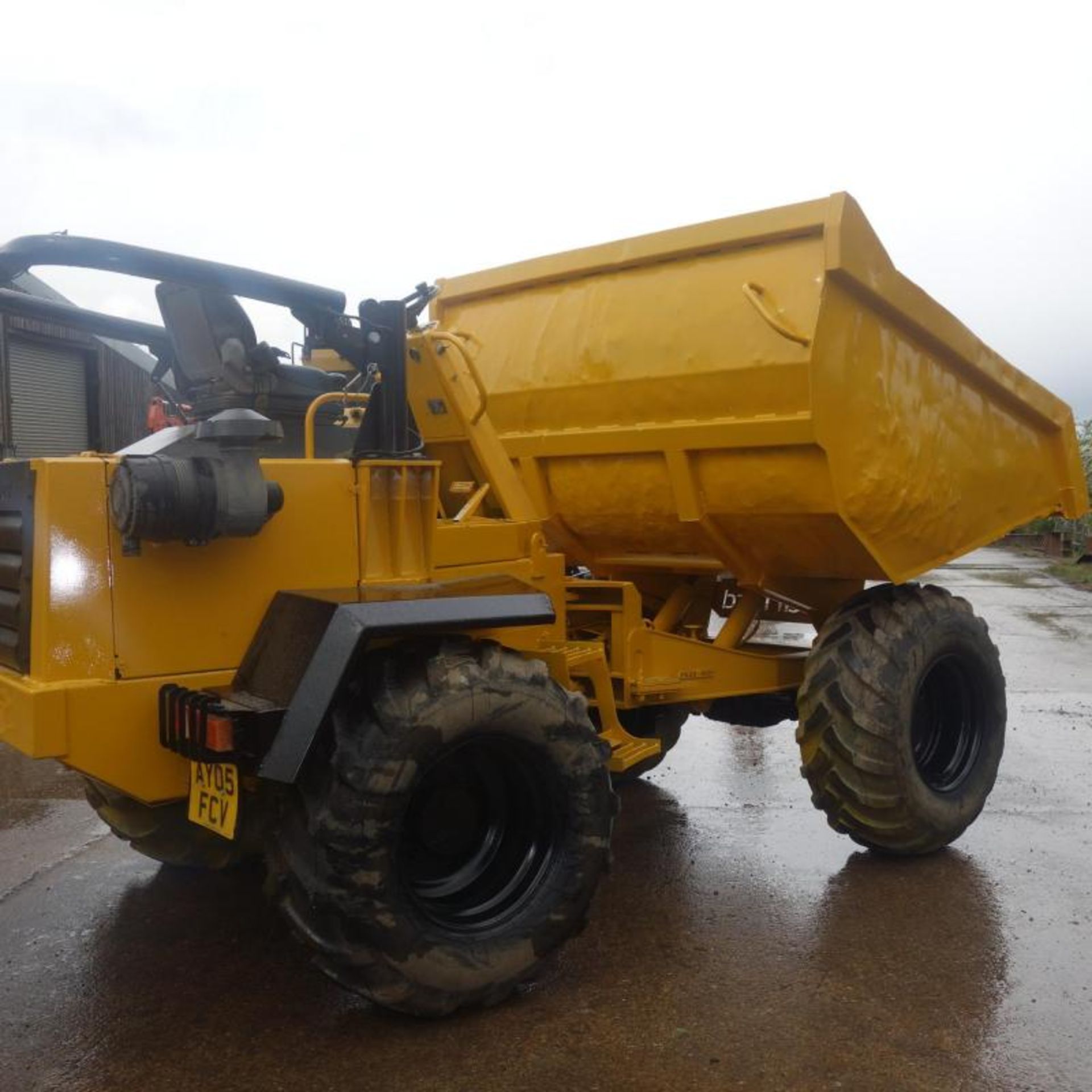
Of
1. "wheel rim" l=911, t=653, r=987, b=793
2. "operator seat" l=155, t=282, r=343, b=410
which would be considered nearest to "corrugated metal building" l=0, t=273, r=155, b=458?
"operator seat" l=155, t=282, r=343, b=410

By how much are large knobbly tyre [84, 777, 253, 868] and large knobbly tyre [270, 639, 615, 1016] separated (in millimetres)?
888

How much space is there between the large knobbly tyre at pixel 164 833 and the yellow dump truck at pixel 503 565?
0.02 metres

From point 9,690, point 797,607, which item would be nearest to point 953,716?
point 797,607

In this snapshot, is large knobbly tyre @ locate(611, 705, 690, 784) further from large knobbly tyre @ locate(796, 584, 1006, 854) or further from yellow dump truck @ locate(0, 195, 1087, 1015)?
large knobbly tyre @ locate(796, 584, 1006, 854)

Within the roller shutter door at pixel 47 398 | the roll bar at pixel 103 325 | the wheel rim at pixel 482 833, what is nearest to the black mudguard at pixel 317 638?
the wheel rim at pixel 482 833

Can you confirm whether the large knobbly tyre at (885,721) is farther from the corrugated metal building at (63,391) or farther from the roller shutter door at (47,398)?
the roller shutter door at (47,398)

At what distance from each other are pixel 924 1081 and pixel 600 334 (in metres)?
3.18

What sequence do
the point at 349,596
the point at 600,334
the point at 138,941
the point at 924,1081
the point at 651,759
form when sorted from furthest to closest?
1. the point at 651,759
2. the point at 600,334
3. the point at 138,941
4. the point at 349,596
5. the point at 924,1081

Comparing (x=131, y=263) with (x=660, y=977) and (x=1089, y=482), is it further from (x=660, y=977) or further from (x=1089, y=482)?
(x=1089, y=482)

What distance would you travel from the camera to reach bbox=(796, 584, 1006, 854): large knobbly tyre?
15.8ft

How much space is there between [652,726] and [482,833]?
2.52 meters

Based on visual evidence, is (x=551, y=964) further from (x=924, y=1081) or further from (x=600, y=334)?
(x=600, y=334)

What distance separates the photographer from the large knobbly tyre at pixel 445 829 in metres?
3.24

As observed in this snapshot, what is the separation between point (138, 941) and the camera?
13.5 feet
